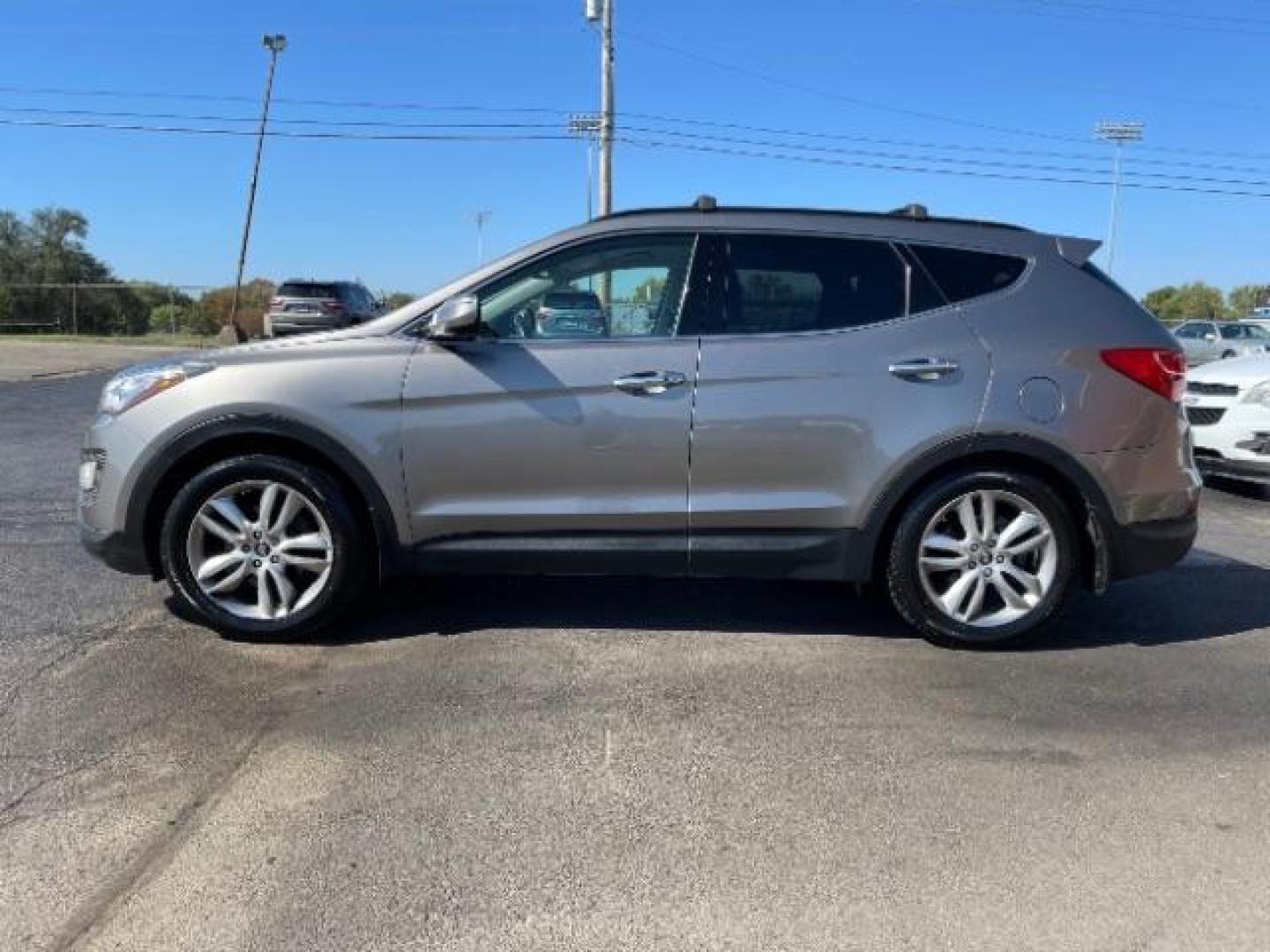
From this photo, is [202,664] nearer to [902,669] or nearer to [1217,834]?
[902,669]

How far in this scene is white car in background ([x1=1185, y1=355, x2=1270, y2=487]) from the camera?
8344 millimetres

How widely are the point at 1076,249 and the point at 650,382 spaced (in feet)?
6.60

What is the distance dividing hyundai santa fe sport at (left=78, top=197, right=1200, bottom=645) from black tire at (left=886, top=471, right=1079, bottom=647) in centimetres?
1

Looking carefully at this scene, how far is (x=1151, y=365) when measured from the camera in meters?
4.48

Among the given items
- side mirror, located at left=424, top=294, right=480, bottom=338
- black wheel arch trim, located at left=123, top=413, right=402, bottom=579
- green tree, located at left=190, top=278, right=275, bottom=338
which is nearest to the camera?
side mirror, located at left=424, top=294, right=480, bottom=338

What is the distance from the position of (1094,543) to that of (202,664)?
3.78 meters

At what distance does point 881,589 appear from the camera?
5.51 metres

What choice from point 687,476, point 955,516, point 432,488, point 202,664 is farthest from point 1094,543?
point 202,664

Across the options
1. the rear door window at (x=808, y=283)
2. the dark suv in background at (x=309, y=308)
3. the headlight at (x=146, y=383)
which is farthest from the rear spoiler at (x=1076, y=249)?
the dark suv in background at (x=309, y=308)

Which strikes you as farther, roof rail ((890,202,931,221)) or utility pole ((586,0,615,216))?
utility pole ((586,0,615,216))

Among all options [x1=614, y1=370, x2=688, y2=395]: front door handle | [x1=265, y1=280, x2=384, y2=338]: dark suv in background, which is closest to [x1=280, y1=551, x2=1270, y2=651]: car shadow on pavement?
[x1=614, y1=370, x2=688, y2=395]: front door handle

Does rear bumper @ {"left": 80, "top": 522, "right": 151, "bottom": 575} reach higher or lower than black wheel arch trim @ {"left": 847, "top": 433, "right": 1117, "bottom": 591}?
lower

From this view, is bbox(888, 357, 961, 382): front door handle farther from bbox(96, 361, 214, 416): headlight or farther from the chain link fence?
the chain link fence

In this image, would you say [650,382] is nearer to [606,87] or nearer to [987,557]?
[987,557]
